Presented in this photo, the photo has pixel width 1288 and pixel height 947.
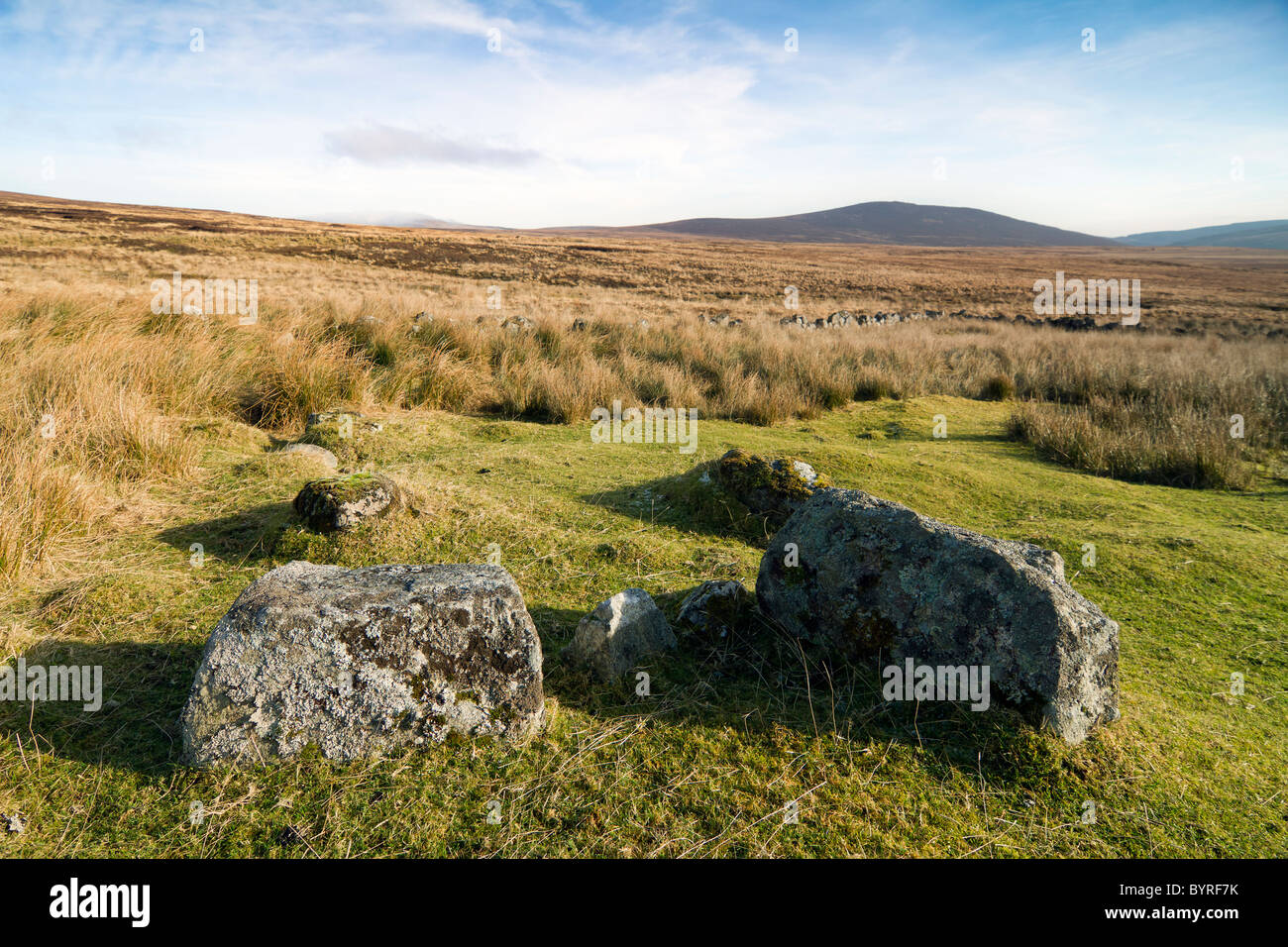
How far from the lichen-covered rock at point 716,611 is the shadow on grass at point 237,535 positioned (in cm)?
280

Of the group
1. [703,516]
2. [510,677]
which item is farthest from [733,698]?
[703,516]

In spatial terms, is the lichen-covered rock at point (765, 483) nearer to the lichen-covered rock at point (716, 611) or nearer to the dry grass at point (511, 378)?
the lichen-covered rock at point (716, 611)

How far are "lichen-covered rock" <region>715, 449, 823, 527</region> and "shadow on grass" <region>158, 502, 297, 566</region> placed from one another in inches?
129

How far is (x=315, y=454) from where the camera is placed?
623 centimetres

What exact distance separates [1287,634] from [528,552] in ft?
15.3

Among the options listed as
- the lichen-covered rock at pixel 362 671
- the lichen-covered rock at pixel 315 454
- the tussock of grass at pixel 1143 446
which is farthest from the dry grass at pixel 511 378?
the lichen-covered rock at pixel 362 671

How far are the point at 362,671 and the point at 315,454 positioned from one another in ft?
14.2

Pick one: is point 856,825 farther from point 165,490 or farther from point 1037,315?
point 1037,315

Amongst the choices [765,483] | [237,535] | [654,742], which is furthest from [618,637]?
[237,535]

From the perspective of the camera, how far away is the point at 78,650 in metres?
3.19

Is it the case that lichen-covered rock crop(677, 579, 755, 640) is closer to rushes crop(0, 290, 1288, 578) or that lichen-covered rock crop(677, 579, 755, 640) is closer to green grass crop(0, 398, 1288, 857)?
green grass crop(0, 398, 1288, 857)

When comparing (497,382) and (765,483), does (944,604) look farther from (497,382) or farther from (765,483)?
(497,382)

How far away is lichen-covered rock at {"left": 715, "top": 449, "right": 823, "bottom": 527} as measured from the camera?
17.2 feet

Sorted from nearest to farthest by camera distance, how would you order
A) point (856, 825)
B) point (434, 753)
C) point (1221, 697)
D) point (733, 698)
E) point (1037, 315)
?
point (856, 825)
point (434, 753)
point (733, 698)
point (1221, 697)
point (1037, 315)
